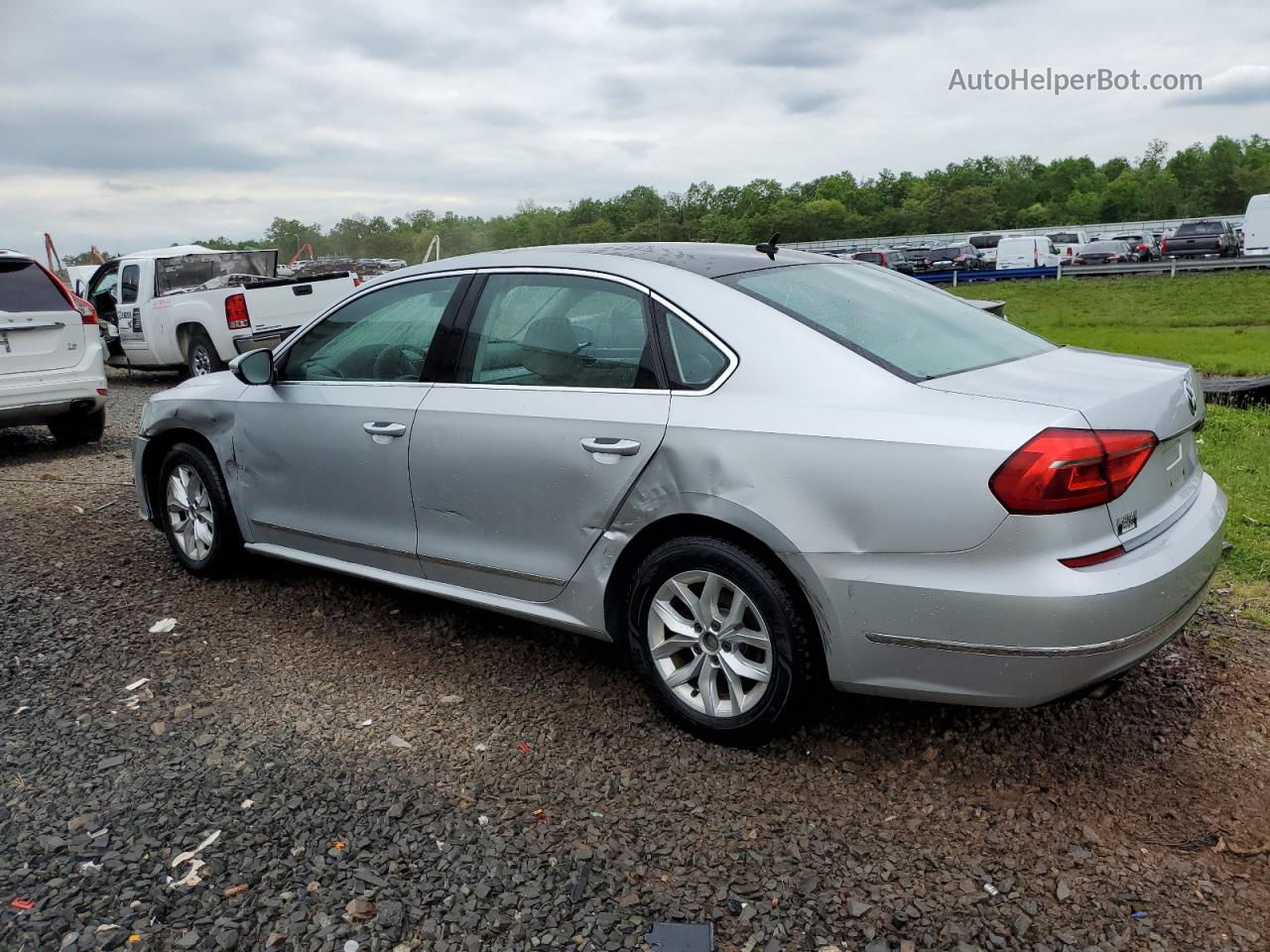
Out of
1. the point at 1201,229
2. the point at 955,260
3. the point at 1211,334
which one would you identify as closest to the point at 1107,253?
the point at 1201,229

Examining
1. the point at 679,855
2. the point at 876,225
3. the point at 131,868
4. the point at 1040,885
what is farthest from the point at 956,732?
the point at 876,225

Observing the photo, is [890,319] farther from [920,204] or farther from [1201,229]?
[920,204]

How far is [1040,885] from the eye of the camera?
2799mm

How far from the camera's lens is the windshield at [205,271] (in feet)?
47.2

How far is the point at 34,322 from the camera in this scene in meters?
9.18

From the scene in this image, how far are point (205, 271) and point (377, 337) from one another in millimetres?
11504

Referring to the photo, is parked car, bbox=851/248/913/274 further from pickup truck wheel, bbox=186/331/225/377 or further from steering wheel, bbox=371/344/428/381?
steering wheel, bbox=371/344/428/381

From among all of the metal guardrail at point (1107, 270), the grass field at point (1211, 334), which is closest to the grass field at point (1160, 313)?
the grass field at point (1211, 334)

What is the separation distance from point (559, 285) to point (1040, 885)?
2.50 m

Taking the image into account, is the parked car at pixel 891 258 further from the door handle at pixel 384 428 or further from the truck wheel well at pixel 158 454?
the door handle at pixel 384 428

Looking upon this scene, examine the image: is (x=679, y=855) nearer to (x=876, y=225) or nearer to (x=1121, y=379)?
(x=1121, y=379)

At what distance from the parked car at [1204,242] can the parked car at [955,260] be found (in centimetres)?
653

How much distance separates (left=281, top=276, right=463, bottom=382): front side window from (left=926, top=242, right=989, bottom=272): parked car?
38.3 meters

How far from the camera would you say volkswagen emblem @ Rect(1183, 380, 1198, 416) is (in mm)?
3395
